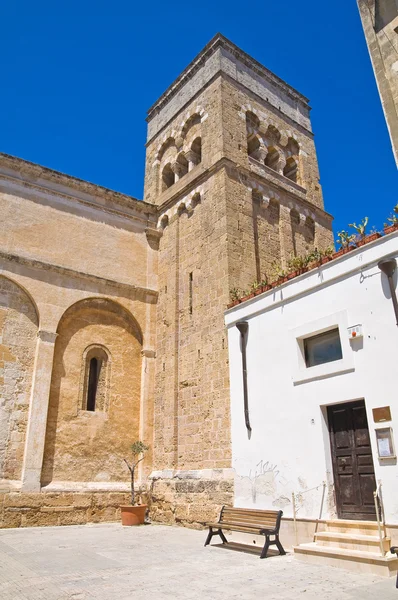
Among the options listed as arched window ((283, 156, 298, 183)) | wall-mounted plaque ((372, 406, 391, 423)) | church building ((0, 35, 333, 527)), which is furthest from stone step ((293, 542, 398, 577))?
arched window ((283, 156, 298, 183))

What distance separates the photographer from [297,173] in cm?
1797

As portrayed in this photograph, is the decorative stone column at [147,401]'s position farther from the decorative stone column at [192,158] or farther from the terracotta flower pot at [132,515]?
the decorative stone column at [192,158]

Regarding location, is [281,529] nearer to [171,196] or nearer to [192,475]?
[192,475]

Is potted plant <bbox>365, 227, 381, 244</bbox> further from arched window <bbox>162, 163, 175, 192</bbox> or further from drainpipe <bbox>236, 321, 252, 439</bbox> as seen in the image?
arched window <bbox>162, 163, 175, 192</bbox>

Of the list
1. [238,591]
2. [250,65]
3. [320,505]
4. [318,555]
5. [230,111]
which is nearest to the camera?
[238,591]

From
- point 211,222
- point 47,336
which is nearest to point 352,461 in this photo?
point 211,222

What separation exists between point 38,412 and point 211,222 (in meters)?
7.19

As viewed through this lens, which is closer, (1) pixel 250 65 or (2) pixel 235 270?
(2) pixel 235 270

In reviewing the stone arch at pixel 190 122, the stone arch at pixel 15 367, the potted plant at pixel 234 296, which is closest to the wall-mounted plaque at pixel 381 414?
the potted plant at pixel 234 296

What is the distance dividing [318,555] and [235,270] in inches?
298

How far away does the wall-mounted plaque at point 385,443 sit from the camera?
7.29m

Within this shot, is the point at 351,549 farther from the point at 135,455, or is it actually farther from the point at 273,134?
the point at 273,134

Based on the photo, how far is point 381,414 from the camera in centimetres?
753

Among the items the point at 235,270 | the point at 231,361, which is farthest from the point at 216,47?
the point at 231,361
